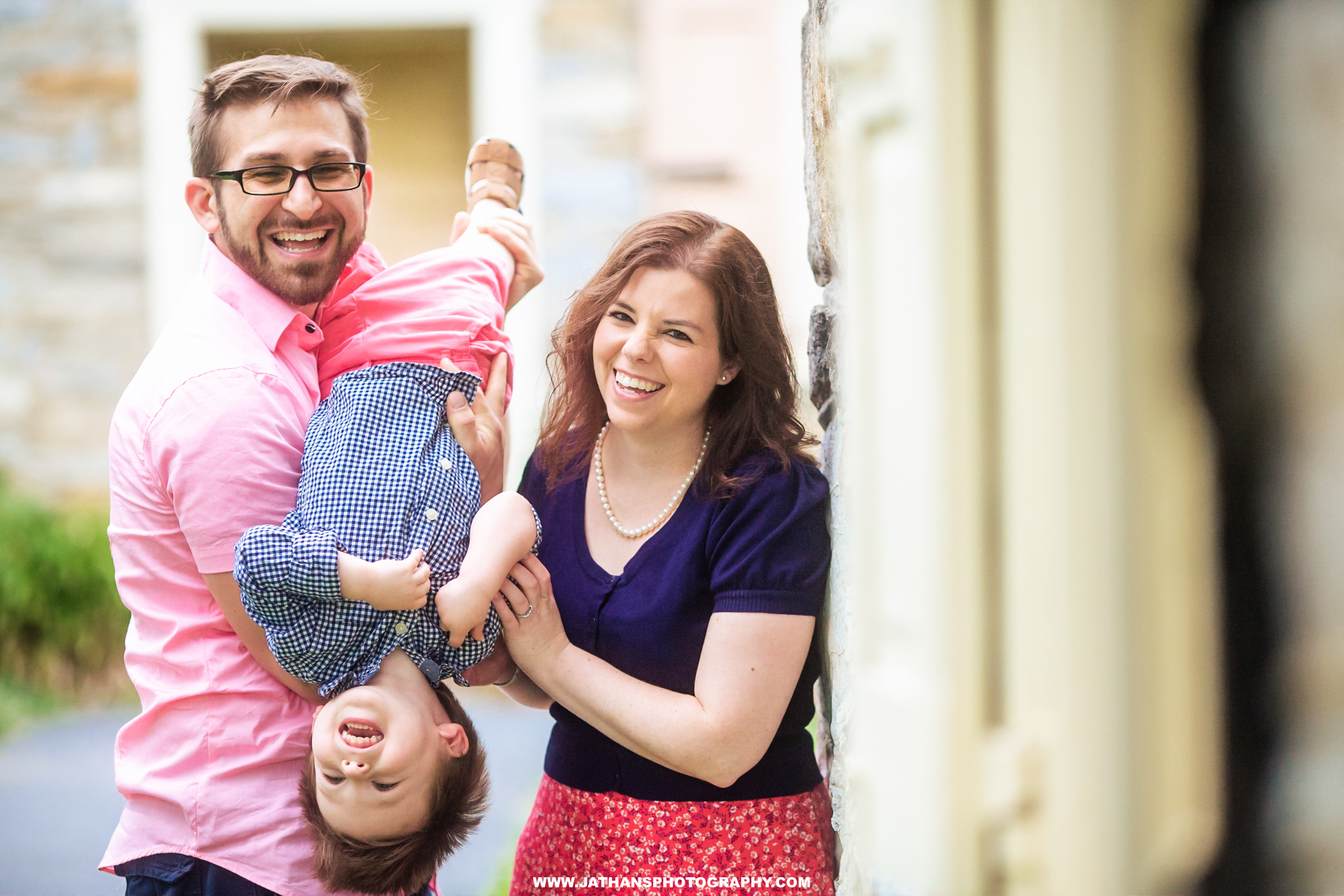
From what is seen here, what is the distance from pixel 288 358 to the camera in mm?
1959

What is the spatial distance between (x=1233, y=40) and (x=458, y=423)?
150 cm

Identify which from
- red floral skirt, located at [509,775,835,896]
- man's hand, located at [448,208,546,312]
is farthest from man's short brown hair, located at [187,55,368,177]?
red floral skirt, located at [509,775,835,896]

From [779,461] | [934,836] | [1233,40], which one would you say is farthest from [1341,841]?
[779,461]

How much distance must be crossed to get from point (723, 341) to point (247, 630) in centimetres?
95

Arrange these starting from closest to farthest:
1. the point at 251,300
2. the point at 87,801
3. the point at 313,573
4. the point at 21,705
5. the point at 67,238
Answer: the point at 313,573 < the point at 251,300 < the point at 87,801 < the point at 21,705 < the point at 67,238

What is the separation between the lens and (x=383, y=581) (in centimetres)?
177

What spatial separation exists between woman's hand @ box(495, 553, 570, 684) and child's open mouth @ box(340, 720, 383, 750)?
10.3 inches

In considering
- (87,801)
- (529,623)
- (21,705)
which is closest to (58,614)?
(21,705)

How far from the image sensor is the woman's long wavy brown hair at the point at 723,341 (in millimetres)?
2004

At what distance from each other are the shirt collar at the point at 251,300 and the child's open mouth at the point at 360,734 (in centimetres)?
65

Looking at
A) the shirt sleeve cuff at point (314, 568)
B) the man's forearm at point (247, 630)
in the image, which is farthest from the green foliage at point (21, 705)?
the shirt sleeve cuff at point (314, 568)

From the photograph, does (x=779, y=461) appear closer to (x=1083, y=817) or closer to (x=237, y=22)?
(x=1083, y=817)

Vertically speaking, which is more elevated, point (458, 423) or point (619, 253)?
point (619, 253)

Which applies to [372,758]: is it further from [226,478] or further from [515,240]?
[515,240]
